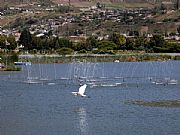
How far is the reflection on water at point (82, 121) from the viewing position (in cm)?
3705

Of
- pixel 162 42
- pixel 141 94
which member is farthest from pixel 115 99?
pixel 162 42

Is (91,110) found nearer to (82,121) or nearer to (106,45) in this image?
(82,121)

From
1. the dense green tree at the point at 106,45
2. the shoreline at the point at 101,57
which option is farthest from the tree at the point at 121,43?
the shoreline at the point at 101,57

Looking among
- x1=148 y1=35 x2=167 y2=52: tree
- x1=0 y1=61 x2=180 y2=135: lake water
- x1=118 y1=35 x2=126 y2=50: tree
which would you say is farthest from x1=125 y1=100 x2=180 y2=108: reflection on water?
x1=118 y1=35 x2=126 y2=50: tree

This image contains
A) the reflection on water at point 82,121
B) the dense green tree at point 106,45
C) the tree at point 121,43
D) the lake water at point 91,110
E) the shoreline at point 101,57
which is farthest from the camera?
the tree at point 121,43

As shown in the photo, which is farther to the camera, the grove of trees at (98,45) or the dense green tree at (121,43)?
the dense green tree at (121,43)

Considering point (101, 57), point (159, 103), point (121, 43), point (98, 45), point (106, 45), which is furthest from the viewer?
point (98, 45)

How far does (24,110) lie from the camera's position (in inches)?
1887

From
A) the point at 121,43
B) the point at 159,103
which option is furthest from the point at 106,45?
the point at 159,103

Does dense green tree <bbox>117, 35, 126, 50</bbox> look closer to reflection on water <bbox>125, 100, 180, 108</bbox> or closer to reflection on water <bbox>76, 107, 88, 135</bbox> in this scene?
reflection on water <bbox>125, 100, 180, 108</bbox>

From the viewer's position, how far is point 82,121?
40375 millimetres

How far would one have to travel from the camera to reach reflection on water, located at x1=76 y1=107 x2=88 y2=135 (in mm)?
37050

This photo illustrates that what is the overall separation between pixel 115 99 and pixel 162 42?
92.2 metres

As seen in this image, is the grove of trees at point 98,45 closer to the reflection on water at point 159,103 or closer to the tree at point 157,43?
the tree at point 157,43
